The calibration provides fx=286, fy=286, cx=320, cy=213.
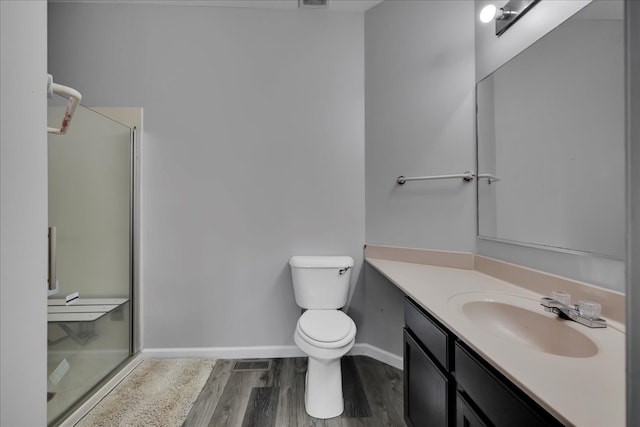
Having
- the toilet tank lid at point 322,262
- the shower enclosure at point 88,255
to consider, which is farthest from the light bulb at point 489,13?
the shower enclosure at point 88,255

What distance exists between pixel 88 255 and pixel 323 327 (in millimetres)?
1496

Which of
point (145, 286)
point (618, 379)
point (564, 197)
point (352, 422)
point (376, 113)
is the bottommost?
point (352, 422)

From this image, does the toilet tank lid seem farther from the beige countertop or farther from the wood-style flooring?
the beige countertop

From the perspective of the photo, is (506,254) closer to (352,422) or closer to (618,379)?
(618,379)

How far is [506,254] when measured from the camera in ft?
4.72

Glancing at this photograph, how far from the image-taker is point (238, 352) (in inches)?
83.7

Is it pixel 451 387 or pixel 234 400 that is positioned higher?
pixel 451 387

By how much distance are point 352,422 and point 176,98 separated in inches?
93.8

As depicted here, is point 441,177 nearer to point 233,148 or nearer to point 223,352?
point 233,148

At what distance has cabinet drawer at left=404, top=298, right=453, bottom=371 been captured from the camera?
95 cm

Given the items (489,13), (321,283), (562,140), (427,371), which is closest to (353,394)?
(321,283)

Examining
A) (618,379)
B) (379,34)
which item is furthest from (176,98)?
(618,379)

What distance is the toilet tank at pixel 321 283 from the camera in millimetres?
1926

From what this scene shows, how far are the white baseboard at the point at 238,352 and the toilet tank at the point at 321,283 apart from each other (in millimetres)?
464
